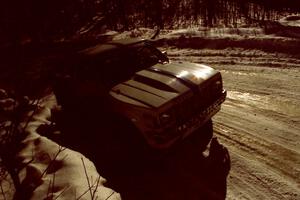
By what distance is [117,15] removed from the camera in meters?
18.5

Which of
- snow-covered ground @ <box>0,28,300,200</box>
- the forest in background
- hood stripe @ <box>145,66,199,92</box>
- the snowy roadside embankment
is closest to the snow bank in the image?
snow-covered ground @ <box>0,28,300,200</box>

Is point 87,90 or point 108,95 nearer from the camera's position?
point 108,95

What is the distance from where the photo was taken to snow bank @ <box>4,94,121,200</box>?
17.3 ft

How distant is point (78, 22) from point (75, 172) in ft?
48.3

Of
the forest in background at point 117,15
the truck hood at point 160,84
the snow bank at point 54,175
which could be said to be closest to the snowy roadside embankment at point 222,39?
the forest in background at point 117,15

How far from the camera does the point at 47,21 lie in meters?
19.2

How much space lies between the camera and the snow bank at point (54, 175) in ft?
17.3

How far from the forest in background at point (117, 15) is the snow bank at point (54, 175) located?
894 cm

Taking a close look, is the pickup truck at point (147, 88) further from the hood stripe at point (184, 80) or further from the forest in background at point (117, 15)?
the forest in background at point (117, 15)

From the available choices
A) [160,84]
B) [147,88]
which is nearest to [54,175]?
[147,88]

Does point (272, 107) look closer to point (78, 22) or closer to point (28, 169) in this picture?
point (28, 169)

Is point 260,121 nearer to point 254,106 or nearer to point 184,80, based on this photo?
point 254,106

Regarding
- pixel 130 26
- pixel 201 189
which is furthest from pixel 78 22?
pixel 201 189

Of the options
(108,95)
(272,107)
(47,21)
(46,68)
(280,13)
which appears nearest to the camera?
(108,95)
